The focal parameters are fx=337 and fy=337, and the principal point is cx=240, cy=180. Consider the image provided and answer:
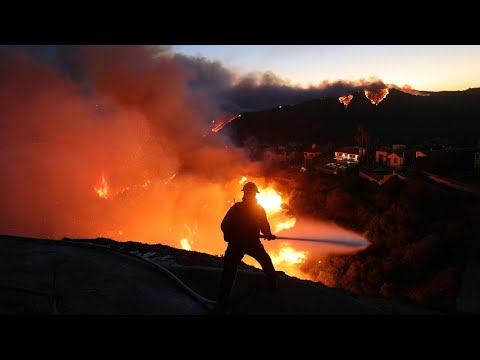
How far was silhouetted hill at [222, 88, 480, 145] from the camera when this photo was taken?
2709 inches

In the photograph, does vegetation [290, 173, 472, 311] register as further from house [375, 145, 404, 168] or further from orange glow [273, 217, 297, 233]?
house [375, 145, 404, 168]

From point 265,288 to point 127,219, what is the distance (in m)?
35.2

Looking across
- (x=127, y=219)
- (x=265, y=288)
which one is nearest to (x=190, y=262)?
(x=265, y=288)

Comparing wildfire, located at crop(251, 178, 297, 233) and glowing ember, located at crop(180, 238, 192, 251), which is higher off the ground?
wildfire, located at crop(251, 178, 297, 233)

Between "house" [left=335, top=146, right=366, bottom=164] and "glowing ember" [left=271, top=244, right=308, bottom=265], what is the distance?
23023 millimetres

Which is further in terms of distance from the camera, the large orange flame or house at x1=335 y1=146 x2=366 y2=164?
house at x1=335 y1=146 x2=366 y2=164

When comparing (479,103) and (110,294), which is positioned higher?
(479,103)

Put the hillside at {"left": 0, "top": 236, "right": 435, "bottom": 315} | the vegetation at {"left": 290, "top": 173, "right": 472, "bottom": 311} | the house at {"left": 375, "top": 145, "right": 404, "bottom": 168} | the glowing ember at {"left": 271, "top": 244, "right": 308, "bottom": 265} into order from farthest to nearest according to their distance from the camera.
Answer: the house at {"left": 375, "top": 145, "right": 404, "bottom": 168}, the glowing ember at {"left": 271, "top": 244, "right": 308, "bottom": 265}, the vegetation at {"left": 290, "top": 173, "right": 472, "bottom": 311}, the hillside at {"left": 0, "top": 236, "right": 435, "bottom": 315}

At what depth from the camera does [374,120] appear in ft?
263

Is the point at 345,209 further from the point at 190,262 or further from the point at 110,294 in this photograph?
the point at 110,294

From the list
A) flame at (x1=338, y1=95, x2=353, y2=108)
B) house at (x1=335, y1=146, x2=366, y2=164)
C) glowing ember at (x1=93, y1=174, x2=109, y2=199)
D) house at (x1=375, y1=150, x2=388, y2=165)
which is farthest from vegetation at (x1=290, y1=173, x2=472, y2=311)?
flame at (x1=338, y1=95, x2=353, y2=108)
